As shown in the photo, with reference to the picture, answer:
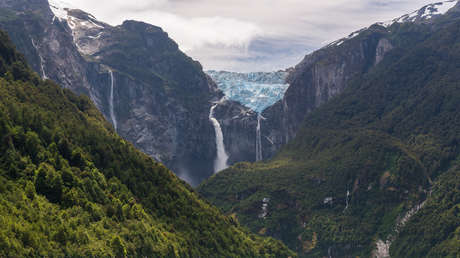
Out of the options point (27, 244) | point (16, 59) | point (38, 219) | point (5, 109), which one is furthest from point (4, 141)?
point (16, 59)

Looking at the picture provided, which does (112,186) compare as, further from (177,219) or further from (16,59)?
(16,59)

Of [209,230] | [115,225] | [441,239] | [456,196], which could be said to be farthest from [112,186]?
[456,196]

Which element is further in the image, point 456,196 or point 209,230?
point 456,196

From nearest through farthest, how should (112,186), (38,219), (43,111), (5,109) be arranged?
(38,219), (5,109), (112,186), (43,111)

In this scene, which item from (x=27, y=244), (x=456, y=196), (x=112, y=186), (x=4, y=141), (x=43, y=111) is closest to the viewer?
(x=27, y=244)

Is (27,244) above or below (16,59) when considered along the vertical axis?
below

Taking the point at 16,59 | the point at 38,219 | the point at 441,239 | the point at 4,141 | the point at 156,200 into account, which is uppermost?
the point at 16,59
